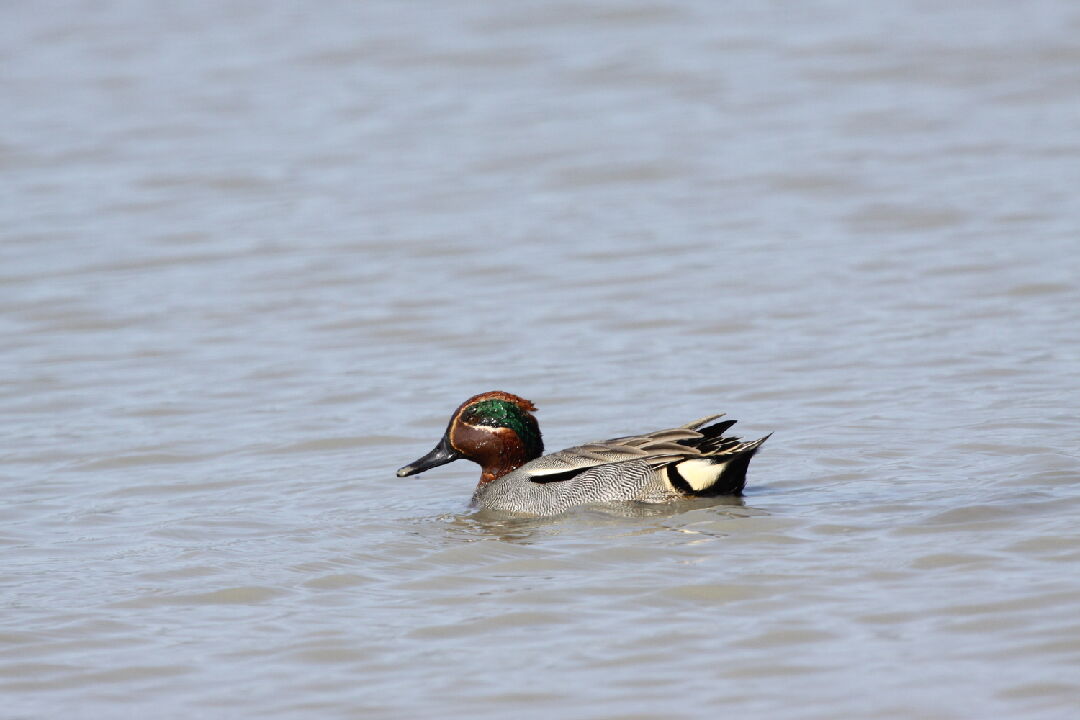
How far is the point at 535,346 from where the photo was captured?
1117 cm

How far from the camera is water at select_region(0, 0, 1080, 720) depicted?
5.84m

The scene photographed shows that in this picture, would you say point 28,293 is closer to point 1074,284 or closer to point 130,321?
point 130,321

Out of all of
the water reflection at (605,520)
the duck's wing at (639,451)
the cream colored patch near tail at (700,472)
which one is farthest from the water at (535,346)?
the duck's wing at (639,451)

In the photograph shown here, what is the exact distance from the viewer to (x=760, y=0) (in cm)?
2219

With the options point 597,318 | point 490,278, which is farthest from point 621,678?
point 490,278

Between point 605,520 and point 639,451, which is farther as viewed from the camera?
point 639,451

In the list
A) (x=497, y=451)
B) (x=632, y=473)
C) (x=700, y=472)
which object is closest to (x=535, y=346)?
(x=497, y=451)

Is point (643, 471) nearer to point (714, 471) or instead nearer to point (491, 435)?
point (714, 471)

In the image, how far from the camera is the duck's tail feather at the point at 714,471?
25.0 ft

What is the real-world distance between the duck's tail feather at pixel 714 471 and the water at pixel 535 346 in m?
0.16

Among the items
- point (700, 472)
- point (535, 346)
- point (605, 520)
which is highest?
point (535, 346)

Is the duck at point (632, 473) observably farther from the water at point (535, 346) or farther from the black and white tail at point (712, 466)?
the water at point (535, 346)

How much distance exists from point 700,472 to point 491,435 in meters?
1.15

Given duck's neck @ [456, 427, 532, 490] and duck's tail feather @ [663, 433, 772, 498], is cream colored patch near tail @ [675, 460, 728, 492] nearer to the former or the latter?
duck's tail feather @ [663, 433, 772, 498]
